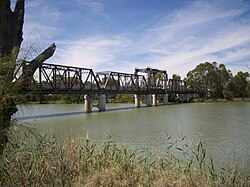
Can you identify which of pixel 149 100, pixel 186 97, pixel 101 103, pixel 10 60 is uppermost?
pixel 10 60

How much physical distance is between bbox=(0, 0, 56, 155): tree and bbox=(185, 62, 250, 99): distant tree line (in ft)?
257

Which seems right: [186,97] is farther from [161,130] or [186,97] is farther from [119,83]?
[161,130]

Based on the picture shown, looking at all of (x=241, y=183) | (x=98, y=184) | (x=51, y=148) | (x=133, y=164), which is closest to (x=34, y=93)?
(x=51, y=148)

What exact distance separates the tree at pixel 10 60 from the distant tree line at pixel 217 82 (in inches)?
3083

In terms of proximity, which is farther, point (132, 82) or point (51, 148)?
point (132, 82)

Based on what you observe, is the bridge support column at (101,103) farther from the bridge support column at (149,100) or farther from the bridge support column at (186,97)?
the bridge support column at (186,97)

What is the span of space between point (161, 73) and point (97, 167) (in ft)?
243

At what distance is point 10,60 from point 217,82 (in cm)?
8071

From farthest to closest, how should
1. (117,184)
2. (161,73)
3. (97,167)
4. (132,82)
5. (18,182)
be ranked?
1. (161,73)
2. (132,82)
3. (97,167)
4. (117,184)
5. (18,182)

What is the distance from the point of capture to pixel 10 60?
389 centimetres

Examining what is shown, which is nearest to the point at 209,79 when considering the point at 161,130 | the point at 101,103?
the point at 101,103

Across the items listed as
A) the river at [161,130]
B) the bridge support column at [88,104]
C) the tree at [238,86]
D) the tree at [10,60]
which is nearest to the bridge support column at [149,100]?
the bridge support column at [88,104]

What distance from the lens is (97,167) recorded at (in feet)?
16.3

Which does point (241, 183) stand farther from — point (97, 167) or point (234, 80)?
point (234, 80)
